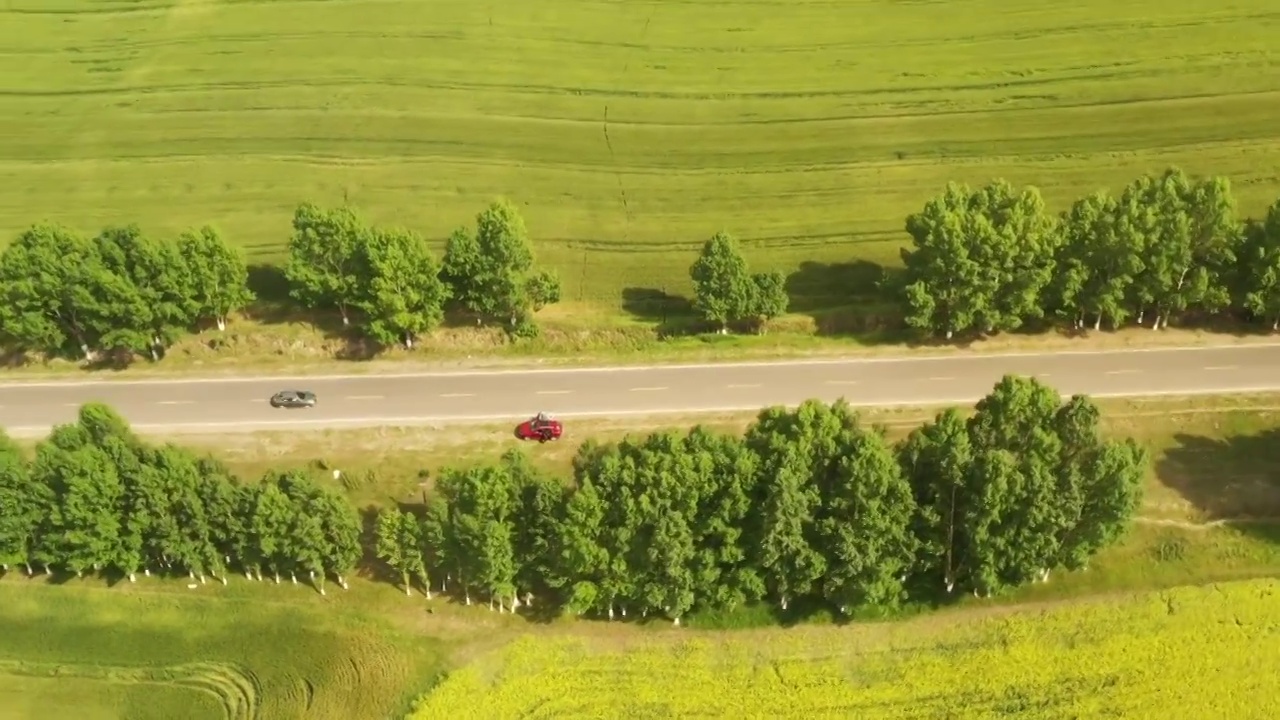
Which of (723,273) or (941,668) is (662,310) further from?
(941,668)

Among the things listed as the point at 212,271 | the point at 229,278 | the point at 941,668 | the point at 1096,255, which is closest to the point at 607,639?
the point at 941,668

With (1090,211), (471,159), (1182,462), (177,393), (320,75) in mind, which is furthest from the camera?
(320,75)

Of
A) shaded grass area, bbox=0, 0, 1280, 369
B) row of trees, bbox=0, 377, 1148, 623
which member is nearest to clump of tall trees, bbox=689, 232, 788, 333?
shaded grass area, bbox=0, 0, 1280, 369

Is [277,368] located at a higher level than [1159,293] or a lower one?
lower

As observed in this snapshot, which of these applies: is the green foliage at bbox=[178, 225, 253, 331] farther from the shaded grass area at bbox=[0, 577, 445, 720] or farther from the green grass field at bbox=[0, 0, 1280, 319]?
the shaded grass area at bbox=[0, 577, 445, 720]

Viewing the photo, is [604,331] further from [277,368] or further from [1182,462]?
[1182,462]

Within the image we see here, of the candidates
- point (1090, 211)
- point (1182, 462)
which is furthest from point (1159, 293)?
point (1182, 462)

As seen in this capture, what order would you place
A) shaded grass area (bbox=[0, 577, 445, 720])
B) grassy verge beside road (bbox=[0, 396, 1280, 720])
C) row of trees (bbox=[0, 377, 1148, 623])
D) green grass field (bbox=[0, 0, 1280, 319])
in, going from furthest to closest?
1. green grass field (bbox=[0, 0, 1280, 319])
2. shaded grass area (bbox=[0, 577, 445, 720])
3. grassy verge beside road (bbox=[0, 396, 1280, 720])
4. row of trees (bbox=[0, 377, 1148, 623])
